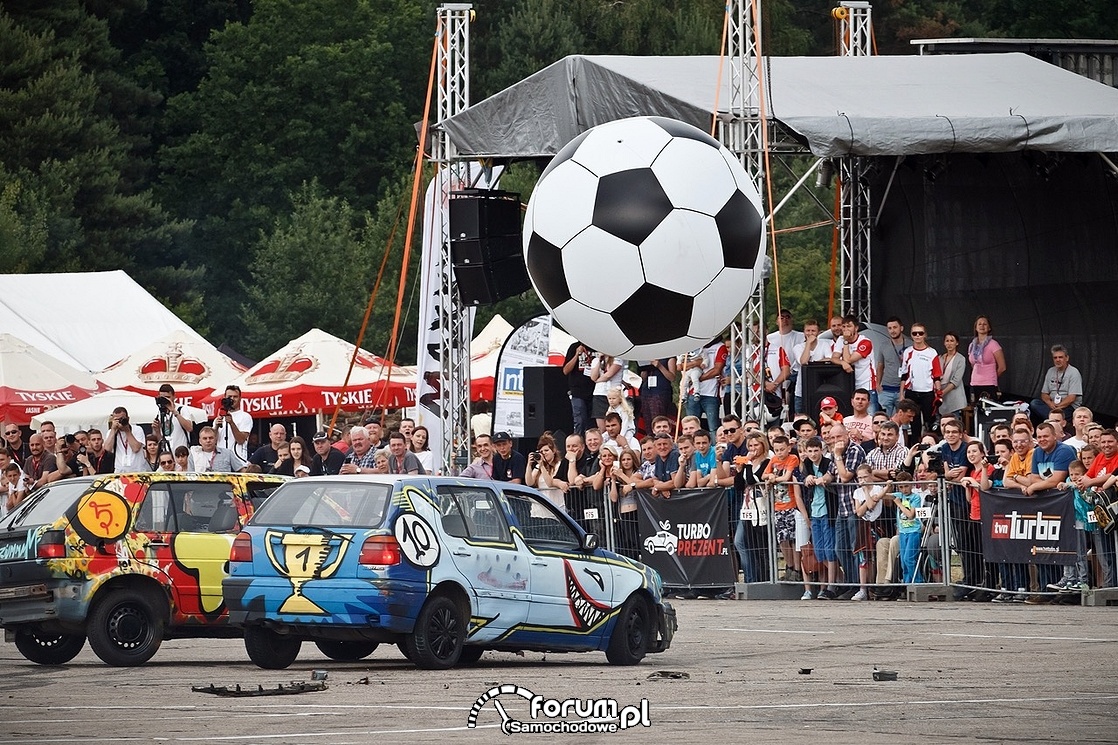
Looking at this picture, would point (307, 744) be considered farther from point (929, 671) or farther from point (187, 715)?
point (929, 671)

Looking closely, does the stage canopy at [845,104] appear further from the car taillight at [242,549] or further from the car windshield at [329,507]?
the car taillight at [242,549]

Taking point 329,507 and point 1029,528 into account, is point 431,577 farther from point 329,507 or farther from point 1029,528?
point 1029,528

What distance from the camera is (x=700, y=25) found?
221 ft

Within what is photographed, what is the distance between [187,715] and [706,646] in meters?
5.91

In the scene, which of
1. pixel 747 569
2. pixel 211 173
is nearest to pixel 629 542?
pixel 747 569

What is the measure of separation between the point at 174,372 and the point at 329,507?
Result: 27.7 meters

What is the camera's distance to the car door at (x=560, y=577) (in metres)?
15.0

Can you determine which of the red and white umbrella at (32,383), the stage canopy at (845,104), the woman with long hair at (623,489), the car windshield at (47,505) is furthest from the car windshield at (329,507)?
the red and white umbrella at (32,383)

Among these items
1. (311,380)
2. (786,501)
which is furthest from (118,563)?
(311,380)

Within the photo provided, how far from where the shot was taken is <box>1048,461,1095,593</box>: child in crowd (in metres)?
18.5

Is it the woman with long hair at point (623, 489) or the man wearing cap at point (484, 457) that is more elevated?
the man wearing cap at point (484, 457)

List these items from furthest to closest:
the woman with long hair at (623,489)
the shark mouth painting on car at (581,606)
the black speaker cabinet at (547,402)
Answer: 1. the black speaker cabinet at (547,402)
2. the woman with long hair at (623,489)
3. the shark mouth painting on car at (581,606)

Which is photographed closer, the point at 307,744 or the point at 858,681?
the point at 307,744
